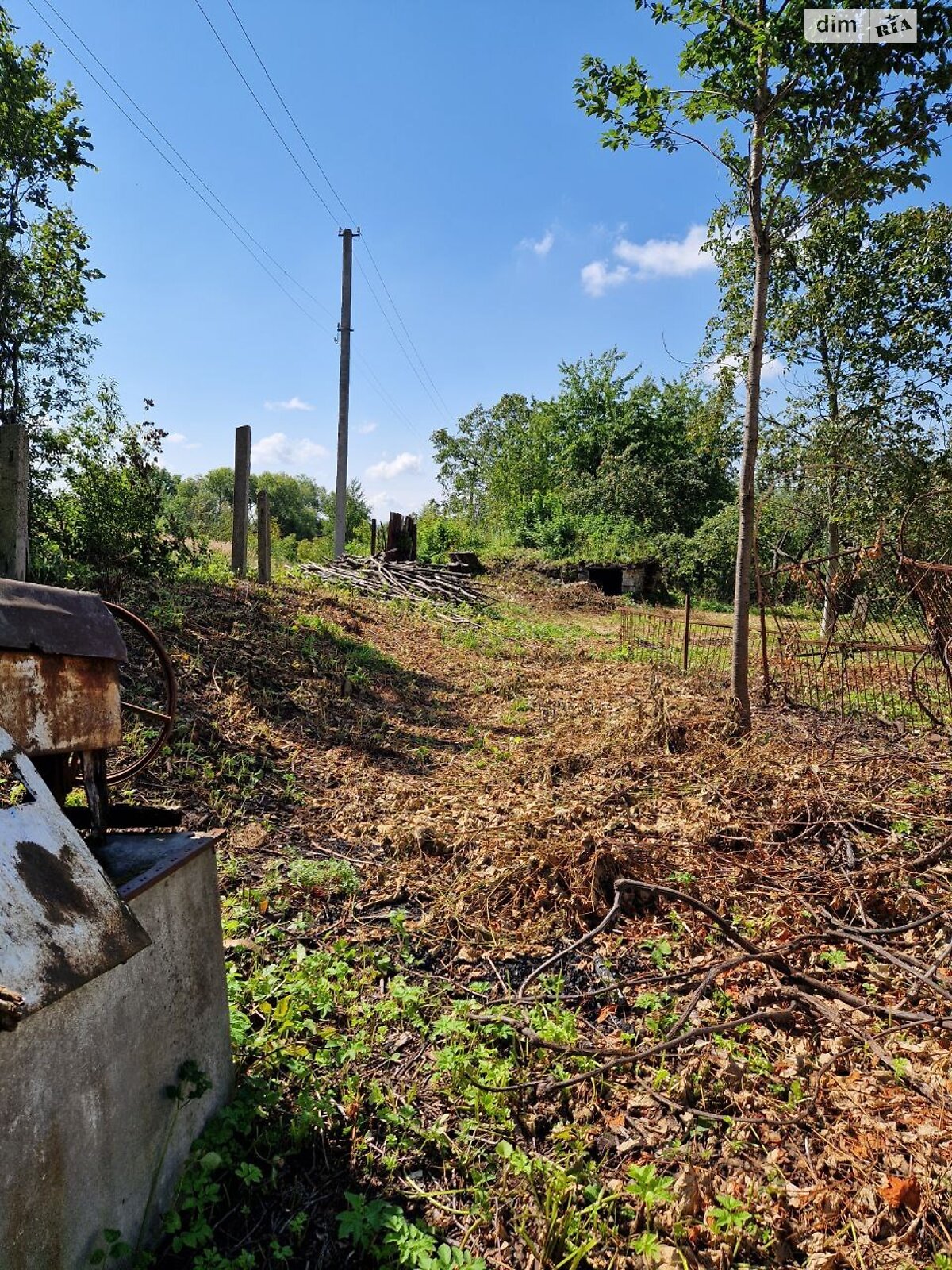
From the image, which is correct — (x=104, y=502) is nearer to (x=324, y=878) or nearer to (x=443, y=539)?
(x=324, y=878)

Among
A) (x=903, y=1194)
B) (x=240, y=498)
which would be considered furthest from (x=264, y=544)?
(x=903, y=1194)

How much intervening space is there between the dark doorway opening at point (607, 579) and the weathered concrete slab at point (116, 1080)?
2007 centimetres

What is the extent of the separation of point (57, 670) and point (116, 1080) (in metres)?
1.03

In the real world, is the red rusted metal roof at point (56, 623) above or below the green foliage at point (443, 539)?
below

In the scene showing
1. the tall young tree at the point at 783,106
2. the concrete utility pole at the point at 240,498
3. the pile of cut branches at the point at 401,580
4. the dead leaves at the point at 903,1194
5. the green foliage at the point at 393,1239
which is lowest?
the green foliage at the point at 393,1239

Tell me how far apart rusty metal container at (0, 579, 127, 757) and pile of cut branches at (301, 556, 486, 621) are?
1269 centimetres

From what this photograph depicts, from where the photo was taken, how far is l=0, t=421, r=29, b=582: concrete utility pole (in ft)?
7.64

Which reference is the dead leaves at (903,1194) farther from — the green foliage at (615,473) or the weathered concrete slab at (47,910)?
the green foliage at (615,473)

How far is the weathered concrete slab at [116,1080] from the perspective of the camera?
139 cm

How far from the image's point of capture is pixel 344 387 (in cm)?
1744

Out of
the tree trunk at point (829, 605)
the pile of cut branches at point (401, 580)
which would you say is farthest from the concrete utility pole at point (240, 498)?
the tree trunk at point (829, 605)

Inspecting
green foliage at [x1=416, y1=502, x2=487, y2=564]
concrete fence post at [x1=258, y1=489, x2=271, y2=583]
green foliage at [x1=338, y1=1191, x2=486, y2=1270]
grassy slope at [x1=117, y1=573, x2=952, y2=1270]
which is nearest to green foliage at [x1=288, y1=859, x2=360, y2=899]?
grassy slope at [x1=117, y1=573, x2=952, y2=1270]

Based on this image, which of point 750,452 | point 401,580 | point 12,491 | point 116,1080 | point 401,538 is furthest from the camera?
point 401,538

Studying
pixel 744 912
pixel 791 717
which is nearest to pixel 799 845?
pixel 744 912
